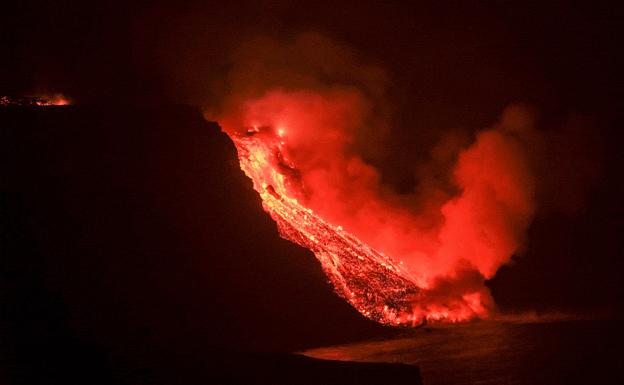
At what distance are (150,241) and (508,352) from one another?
15297mm

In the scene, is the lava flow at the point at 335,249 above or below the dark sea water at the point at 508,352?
above

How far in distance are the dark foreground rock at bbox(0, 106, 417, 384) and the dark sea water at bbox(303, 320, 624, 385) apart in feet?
9.75

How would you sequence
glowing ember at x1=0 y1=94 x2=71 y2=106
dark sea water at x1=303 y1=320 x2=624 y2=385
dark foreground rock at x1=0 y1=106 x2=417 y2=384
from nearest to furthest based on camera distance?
dark sea water at x1=303 y1=320 x2=624 y2=385
dark foreground rock at x1=0 y1=106 x2=417 y2=384
glowing ember at x1=0 y1=94 x2=71 y2=106

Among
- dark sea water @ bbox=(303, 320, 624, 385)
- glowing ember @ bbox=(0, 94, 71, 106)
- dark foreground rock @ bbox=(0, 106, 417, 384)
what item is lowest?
dark sea water @ bbox=(303, 320, 624, 385)

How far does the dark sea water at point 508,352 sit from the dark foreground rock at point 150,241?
9.75 feet

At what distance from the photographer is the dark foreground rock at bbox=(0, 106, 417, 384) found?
22.8 metres

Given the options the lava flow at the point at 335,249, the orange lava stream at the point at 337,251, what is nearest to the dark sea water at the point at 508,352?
the orange lava stream at the point at 337,251

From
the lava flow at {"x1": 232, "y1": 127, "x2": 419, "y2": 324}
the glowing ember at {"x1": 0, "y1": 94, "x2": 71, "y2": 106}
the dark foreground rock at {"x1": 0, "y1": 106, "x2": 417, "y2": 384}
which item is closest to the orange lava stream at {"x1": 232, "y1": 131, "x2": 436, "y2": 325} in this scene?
the lava flow at {"x1": 232, "y1": 127, "x2": 419, "y2": 324}

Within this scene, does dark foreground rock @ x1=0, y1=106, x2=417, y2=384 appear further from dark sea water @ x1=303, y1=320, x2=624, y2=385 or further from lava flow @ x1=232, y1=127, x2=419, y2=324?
lava flow @ x1=232, y1=127, x2=419, y2=324

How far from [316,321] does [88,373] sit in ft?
54.4

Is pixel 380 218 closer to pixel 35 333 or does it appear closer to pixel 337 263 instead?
pixel 337 263

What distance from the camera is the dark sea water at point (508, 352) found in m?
→ 19.4

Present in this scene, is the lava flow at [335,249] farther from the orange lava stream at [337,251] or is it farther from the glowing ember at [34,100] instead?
the glowing ember at [34,100]

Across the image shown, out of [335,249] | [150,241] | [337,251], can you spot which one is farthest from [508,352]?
[150,241]
